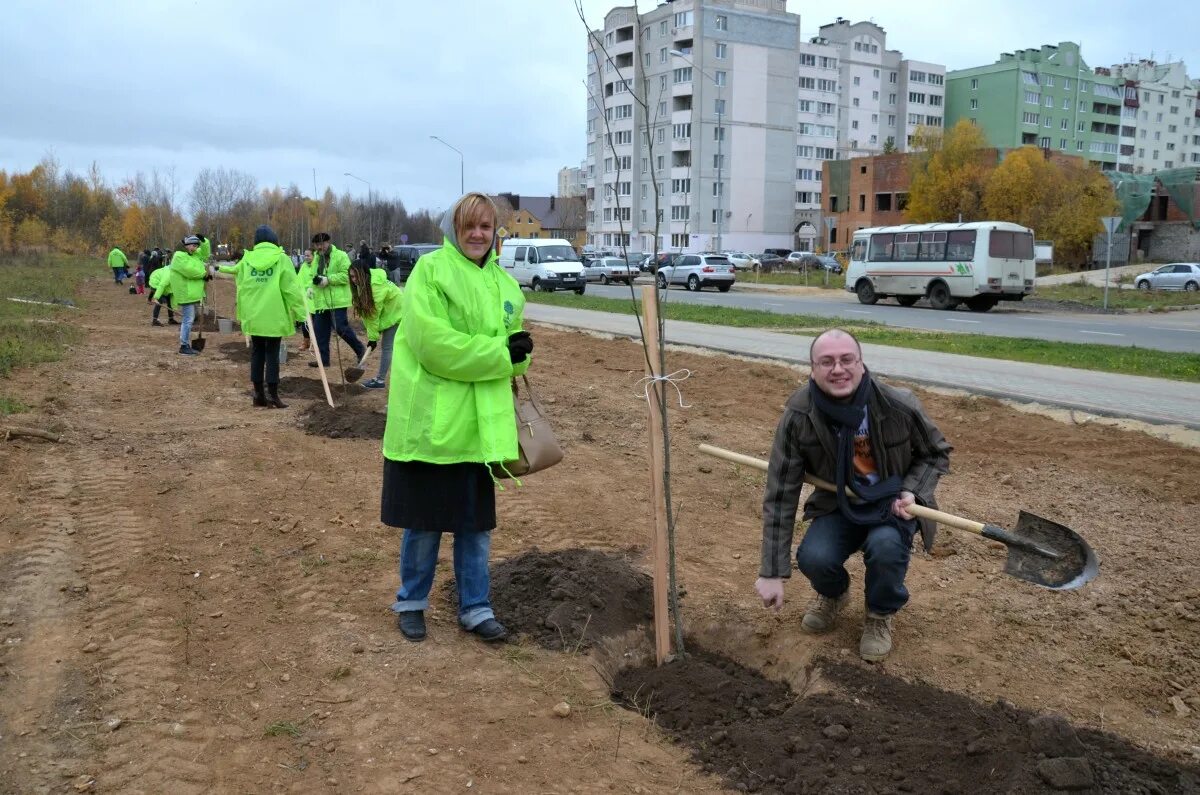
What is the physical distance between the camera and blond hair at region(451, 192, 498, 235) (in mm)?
3803

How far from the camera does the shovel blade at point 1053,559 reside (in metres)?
3.53

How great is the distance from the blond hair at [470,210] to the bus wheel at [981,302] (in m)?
25.9

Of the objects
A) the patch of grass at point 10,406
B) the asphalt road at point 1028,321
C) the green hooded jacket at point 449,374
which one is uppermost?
the green hooded jacket at point 449,374

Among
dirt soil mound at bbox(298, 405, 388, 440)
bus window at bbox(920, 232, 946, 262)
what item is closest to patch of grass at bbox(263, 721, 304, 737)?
dirt soil mound at bbox(298, 405, 388, 440)

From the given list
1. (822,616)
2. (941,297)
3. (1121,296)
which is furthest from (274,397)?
(1121,296)

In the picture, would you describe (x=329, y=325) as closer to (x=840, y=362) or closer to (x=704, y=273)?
(x=840, y=362)

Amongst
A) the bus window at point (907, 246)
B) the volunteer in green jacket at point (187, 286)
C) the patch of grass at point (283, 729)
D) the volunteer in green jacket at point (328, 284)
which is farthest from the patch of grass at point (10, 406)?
the bus window at point (907, 246)

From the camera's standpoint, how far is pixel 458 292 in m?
3.78

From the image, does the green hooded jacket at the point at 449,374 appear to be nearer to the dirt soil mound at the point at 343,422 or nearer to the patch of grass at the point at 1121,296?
the dirt soil mound at the point at 343,422

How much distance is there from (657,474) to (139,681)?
6.99 feet

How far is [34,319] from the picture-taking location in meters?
18.9

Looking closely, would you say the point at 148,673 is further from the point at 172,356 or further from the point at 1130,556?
the point at 172,356

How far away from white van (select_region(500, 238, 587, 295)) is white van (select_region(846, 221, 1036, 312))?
10165mm

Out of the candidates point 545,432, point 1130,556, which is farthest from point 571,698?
point 1130,556
